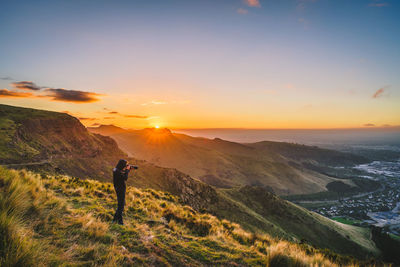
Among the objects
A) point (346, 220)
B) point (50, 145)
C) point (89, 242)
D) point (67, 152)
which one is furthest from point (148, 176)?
point (346, 220)

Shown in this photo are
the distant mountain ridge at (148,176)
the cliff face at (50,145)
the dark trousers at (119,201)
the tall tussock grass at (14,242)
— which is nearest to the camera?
the tall tussock grass at (14,242)

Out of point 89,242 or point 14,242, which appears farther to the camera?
point 89,242

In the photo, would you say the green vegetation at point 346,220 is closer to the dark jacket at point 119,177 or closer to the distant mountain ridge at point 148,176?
the distant mountain ridge at point 148,176

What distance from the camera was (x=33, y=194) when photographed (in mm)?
6914

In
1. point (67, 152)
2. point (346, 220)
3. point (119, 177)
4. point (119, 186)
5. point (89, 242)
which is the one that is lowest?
point (346, 220)

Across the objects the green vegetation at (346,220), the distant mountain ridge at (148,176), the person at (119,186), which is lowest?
the green vegetation at (346,220)

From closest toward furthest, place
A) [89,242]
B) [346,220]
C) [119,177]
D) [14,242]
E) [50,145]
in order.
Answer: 1. [14,242]
2. [89,242]
3. [119,177]
4. [50,145]
5. [346,220]

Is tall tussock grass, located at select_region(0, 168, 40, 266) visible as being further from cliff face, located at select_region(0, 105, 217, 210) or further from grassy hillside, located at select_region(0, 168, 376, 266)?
cliff face, located at select_region(0, 105, 217, 210)

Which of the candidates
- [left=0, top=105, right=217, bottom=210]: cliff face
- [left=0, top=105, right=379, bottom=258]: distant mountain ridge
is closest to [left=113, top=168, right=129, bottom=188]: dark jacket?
[left=0, top=105, right=217, bottom=210]: cliff face

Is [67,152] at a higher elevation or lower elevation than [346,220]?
higher

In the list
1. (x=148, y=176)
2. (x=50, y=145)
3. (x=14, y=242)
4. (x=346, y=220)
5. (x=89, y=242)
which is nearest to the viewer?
(x=14, y=242)

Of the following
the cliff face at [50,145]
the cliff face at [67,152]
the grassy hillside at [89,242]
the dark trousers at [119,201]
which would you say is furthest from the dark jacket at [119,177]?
the cliff face at [67,152]

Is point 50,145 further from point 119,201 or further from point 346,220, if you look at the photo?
point 346,220

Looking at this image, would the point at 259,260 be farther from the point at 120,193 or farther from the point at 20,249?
the point at 20,249
